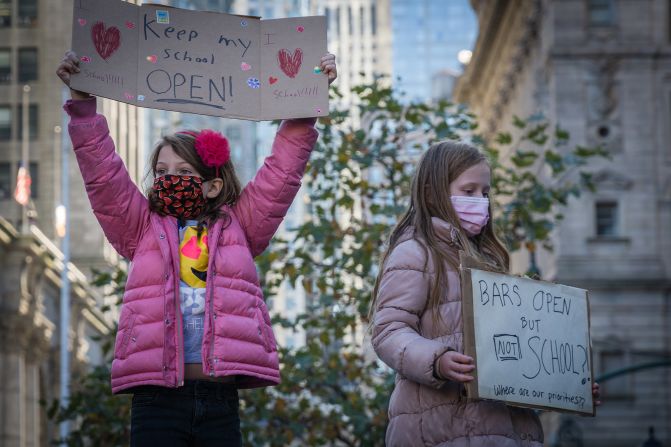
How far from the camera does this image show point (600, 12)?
50188 mm

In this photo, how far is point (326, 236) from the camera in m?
18.4

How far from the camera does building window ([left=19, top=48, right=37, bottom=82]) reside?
6341 centimetres

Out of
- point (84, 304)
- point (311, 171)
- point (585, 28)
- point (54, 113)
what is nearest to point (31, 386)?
point (84, 304)

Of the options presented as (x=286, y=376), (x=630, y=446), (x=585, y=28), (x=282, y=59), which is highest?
(x=585, y=28)

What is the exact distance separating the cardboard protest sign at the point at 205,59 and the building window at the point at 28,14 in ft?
187

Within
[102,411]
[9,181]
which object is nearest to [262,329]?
[102,411]

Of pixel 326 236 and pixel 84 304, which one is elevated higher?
pixel 326 236

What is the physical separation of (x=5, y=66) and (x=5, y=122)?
2331 mm

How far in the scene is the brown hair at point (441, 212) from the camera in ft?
23.8

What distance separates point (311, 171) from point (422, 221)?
1139 cm


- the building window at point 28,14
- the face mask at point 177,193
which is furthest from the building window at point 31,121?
the face mask at point 177,193

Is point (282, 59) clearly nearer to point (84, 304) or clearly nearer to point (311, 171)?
point (311, 171)

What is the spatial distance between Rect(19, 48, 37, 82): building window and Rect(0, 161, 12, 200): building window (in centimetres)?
369

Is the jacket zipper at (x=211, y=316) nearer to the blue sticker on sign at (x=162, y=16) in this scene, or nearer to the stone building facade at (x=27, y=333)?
the blue sticker on sign at (x=162, y=16)
